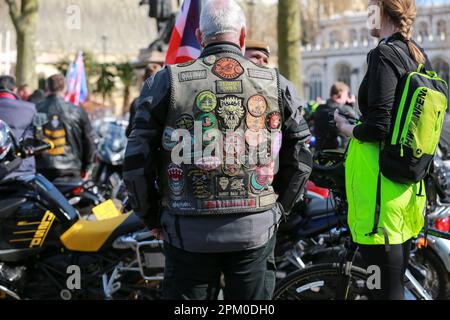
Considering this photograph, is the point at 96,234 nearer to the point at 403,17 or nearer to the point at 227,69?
the point at 227,69

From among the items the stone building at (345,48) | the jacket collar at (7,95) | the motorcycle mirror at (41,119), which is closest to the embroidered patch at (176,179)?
the jacket collar at (7,95)

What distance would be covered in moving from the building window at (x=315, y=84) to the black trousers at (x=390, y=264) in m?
36.9

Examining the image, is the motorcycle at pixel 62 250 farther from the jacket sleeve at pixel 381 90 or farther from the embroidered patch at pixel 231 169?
the jacket sleeve at pixel 381 90

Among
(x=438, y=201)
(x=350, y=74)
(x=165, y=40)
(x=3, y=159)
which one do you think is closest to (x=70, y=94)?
(x=165, y=40)

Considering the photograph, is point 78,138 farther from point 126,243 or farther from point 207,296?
point 207,296

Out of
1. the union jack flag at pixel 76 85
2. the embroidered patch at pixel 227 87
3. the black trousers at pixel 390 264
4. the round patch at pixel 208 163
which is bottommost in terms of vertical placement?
the black trousers at pixel 390 264

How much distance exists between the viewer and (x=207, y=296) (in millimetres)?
2770

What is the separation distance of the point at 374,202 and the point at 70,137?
186 inches

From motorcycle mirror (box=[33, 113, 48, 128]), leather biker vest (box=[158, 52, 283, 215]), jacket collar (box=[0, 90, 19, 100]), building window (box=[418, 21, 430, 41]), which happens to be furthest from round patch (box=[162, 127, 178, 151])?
building window (box=[418, 21, 430, 41])

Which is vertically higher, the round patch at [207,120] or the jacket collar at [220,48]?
the jacket collar at [220,48]

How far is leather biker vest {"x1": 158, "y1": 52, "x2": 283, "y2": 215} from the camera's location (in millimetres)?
2697

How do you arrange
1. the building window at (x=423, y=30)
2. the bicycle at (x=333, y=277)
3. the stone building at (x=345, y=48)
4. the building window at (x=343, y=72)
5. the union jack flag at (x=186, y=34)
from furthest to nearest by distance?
the building window at (x=343, y=72), the building window at (x=423, y=30), the stone building at (x=345, y=48), the union jack flag at (x=186, y=34), the bicycle at (x=333, y=277)

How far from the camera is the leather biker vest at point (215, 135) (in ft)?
8.85

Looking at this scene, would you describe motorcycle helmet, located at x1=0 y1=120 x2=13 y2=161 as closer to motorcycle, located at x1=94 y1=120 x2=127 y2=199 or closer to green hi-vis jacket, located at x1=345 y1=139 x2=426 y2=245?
green hi-vis jacket, located at x1=345 y1=139 x2=426 y2=245
